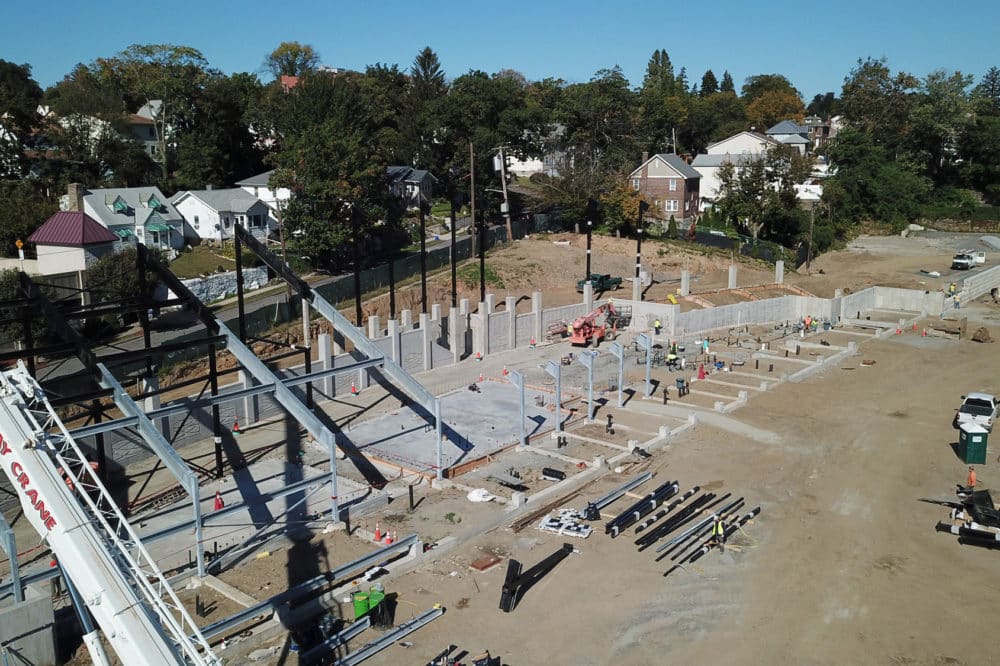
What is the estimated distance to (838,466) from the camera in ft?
Result: 84.8

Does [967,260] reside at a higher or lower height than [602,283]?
higher

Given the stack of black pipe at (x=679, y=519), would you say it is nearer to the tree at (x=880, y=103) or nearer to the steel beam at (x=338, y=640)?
the steel beam at (x=338, y=640)

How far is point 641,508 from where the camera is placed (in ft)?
70.7

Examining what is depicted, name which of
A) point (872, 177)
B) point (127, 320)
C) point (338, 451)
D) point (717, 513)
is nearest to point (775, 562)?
point (717, 513)

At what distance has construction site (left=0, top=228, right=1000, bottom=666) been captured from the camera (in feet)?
50.2

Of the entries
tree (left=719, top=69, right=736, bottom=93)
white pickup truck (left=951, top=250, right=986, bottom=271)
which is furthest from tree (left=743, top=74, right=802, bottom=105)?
white pickup truck (left=951, top=250, right=986, bottom=271)

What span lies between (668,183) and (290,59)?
217 feet

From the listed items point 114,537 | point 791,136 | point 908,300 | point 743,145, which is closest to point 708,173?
point 743,145

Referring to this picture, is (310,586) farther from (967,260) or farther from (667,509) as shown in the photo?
(967,260)

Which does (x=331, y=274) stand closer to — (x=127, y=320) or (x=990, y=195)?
(x=127, y=320)

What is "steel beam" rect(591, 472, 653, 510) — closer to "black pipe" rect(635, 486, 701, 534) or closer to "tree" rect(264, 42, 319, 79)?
"black pipe" rect(635, 486, 701, 534)

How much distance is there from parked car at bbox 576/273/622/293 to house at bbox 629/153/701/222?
83.3 feet

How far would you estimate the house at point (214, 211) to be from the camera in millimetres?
60594

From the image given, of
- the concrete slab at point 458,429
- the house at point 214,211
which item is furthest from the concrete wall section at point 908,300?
the house at point 214,211
